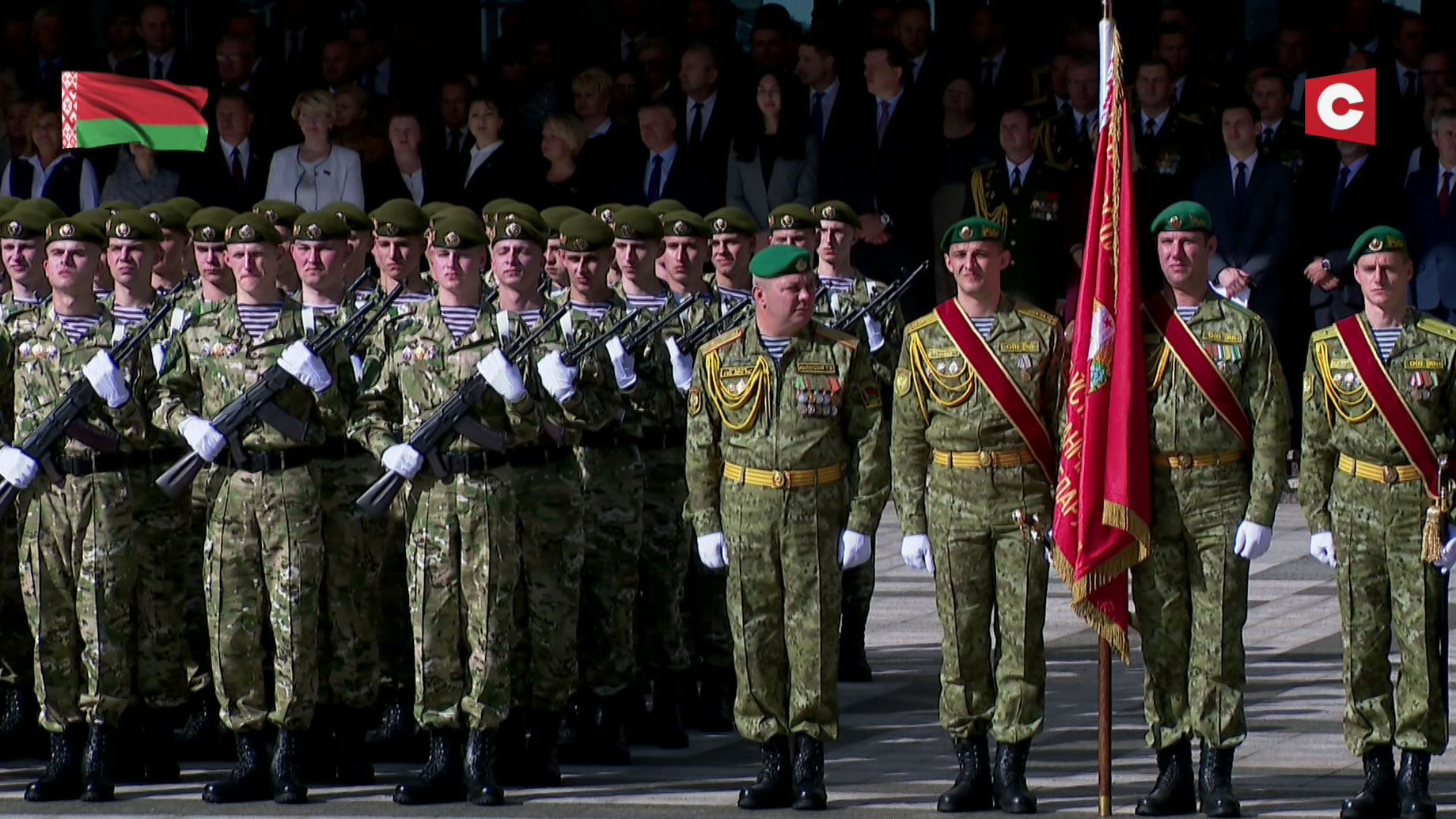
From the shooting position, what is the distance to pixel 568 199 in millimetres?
16375

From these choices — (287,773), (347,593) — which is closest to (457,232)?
(347,593)

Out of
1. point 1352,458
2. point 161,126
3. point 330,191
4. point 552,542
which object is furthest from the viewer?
point 330,191

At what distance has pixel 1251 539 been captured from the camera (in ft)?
32.0

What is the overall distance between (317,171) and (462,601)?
244 inches

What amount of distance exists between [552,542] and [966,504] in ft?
5.09

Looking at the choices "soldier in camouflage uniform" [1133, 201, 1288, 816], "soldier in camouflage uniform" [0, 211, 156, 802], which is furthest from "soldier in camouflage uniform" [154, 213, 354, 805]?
"soldier in camouflage uniform" [1133, 201, 1288, 816]

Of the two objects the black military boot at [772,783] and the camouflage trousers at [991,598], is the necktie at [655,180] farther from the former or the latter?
the black military boot at [772,783]

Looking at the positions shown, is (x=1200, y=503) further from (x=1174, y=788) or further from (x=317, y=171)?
(x=317, y=171)

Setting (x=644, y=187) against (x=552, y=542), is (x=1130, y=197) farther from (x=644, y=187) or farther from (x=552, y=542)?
(x=644, y=187)

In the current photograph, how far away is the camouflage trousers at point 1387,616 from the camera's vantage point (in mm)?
9773

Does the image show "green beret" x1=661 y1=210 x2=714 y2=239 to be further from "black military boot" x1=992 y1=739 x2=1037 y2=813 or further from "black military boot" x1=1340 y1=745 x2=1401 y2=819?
"black military boot" x1=1340 y1=745 x2=1401 y2=819

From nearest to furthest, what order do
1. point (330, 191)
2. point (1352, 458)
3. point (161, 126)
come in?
point (1352, 458) → point (161, 126) → point (330, 191)

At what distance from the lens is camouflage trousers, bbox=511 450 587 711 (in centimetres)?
1057

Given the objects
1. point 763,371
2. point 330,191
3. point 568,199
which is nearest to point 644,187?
point 568,199
